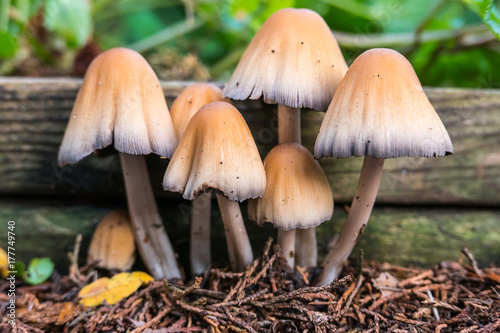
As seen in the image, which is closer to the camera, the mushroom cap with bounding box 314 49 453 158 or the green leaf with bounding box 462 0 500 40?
the mushroom cap with bounding box 314 49 453 158

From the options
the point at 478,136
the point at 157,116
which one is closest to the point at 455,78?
the point at 478,136

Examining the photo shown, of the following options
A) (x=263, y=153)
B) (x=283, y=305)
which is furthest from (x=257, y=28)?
(x=283, y=305)

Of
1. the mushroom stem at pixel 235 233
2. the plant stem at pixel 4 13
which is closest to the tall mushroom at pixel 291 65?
the mushroom stem at pixel 235 233

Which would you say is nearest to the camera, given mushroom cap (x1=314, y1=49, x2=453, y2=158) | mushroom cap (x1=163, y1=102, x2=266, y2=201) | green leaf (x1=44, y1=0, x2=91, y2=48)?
mushroom cap (x1=314, y1=49, x2=453, y2=158)

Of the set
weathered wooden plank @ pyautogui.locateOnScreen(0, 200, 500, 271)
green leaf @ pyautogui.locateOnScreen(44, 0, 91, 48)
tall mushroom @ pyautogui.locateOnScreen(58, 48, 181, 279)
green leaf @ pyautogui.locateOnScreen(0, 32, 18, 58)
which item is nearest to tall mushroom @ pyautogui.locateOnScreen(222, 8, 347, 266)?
tall mushroom @ pyautogui.locateOnScreen(58, 48, 181, 279)

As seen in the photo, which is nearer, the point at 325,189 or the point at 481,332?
the point at 481,332

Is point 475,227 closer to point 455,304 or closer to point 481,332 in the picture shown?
point 455,304

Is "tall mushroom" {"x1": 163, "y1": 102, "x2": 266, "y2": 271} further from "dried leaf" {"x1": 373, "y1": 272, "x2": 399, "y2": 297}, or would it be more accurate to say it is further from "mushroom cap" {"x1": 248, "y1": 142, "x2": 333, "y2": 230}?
"dried leaf" {"x1": 373, "y1": 272, "x2": 399, "y2": 297}
